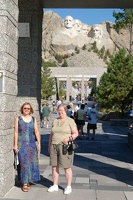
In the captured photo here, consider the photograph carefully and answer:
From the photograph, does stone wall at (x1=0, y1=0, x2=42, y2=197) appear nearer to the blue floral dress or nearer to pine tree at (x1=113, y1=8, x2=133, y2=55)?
the blue floral dress

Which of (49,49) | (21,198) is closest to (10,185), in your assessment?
(21,198)

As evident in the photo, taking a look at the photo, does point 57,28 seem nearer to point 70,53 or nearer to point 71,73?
point 70,53

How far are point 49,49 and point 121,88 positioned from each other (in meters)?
112

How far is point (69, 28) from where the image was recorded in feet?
496

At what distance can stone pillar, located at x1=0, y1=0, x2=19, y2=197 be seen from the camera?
630cm

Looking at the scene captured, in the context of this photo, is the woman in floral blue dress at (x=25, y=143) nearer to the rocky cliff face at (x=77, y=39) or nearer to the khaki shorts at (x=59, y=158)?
the khaki shorts at (x=59, y=158)

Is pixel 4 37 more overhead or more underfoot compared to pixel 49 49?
more underfoot

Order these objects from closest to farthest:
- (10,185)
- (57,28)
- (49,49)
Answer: (10,185) < (49,49) < (57,28)

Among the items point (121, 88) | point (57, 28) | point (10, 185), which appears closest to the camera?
Answer: point (10, 185)

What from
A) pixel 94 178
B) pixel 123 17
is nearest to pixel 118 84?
pixel 123 17

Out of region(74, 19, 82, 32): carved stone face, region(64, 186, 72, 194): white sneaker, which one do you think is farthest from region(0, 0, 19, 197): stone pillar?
region(74, 19, 82, 32): carved stone face

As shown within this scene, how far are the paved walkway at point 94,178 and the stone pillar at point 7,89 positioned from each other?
43 cm

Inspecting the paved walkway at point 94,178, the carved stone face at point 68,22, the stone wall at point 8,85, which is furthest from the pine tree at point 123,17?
the carved stone face at point 68,22

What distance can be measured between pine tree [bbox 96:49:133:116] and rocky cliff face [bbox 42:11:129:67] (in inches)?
4009
